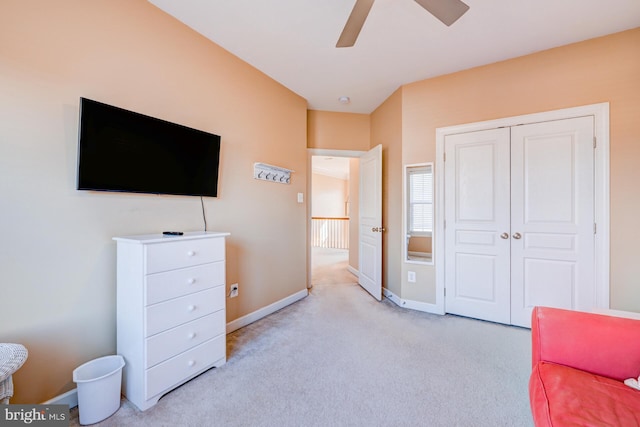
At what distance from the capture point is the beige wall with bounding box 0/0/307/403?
134 cm

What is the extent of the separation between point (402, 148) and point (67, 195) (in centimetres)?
305

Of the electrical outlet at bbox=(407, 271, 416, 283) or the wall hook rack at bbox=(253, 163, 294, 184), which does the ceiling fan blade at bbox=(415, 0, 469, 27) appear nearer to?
the wall hook rack at bbox=(253, 163, 294, 184)

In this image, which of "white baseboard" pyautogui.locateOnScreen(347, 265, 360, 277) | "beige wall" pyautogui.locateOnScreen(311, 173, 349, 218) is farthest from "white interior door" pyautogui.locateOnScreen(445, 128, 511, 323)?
"beige wall" pyautogui.locateOnScreen(311, 173, 349, 218)

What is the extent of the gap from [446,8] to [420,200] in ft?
6.54

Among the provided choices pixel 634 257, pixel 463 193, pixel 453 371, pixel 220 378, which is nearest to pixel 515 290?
pixel 634 257

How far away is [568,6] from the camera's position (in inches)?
75.4

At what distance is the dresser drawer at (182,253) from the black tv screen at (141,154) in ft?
1.60

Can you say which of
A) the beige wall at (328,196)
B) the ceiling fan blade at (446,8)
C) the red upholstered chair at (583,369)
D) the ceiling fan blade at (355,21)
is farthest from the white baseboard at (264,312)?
the beige wall at (328,196)

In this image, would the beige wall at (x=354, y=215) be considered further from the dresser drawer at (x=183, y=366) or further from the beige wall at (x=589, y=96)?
the dresser drawer at (x=183, y=366)

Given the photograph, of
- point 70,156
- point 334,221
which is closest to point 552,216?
point 70,156

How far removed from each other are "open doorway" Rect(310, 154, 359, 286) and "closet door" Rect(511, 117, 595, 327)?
2.32m

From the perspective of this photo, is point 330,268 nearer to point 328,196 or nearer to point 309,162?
point 309,162

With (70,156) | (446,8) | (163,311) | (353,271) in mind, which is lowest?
(353,271)

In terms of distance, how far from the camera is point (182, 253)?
169 cm
